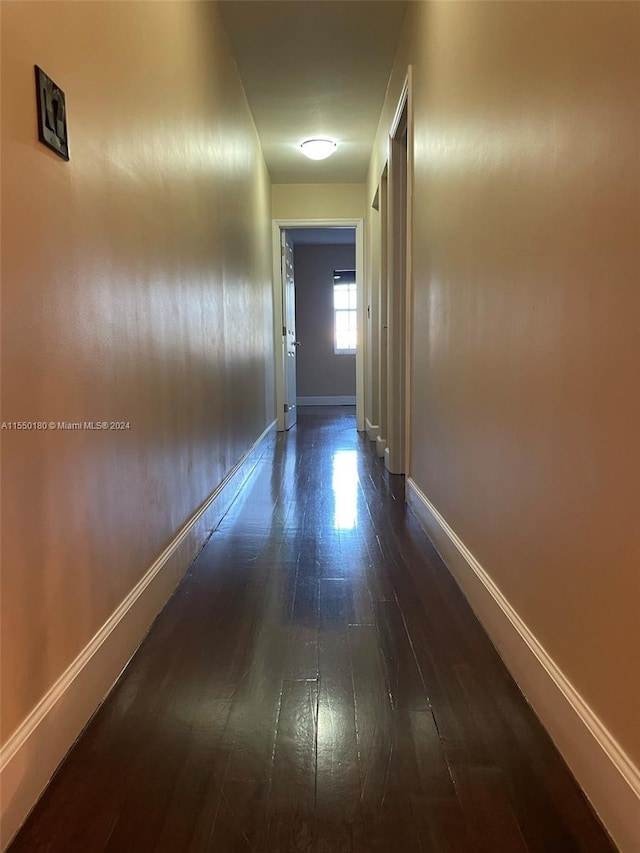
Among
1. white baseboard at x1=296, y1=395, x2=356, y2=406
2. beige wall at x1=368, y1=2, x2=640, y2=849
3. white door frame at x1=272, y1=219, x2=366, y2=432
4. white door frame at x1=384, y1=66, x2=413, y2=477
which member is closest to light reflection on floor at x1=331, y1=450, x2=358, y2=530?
white door frame at x1=384, y1=66, x2=413, y2=477

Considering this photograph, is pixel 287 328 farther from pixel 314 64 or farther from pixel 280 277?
pixel 314 64

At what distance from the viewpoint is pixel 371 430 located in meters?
5.42

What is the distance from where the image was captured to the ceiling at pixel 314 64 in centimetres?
286

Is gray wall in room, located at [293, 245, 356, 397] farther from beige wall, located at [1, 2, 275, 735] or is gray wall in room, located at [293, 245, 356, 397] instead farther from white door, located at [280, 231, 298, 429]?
beige wall, located at [1, 2, 275, 735]

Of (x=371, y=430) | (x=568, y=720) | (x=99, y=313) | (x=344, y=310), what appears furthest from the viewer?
(x=344, y=310)

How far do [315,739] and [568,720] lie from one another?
48cm

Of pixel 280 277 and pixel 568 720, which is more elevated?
pixel 280 277

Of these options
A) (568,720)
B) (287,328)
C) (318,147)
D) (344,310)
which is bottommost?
(568,720)

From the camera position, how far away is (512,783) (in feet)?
3.37

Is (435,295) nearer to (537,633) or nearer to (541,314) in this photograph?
(541,314)

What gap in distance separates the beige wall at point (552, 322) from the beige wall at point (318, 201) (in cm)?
372

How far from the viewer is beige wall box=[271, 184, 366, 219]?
5699 millimetres

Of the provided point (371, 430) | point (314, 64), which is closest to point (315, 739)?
point (314, 64)

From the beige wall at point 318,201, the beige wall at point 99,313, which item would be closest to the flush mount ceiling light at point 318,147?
the beige wall at point 318,201
